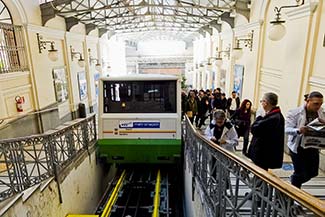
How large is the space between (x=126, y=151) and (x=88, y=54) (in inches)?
370

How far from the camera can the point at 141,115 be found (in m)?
6.03

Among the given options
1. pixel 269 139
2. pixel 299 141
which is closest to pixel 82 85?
pixel 269 139

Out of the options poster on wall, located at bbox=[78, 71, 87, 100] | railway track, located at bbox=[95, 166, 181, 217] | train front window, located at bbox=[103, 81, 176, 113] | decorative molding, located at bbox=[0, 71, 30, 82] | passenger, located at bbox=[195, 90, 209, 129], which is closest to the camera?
railway track, located at bbox=[95, 166, 181, 217]

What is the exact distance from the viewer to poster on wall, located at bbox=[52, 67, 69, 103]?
9719mm

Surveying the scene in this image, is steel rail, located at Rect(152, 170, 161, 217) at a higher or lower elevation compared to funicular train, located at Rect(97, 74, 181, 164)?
lower

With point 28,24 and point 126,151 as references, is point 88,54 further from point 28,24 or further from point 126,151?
point 126,151

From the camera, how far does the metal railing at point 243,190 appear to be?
1.54 metres

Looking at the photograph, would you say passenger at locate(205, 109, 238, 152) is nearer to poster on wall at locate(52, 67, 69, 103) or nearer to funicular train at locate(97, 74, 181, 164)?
funicular train at locate(97, 74, 181, 164)

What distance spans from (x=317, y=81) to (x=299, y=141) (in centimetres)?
233

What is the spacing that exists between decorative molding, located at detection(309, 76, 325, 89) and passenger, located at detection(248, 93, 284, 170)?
217cm

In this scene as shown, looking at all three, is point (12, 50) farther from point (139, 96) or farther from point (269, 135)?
point (269, 135)

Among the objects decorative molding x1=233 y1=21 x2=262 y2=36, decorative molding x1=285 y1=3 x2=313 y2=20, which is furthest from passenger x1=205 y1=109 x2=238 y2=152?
decorative molding x1=233 y1=21 x2=262 y2=36

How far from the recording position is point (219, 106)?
7.53m

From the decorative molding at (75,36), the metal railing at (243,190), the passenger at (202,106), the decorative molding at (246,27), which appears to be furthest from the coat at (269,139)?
the decorative molding at (75,36)
